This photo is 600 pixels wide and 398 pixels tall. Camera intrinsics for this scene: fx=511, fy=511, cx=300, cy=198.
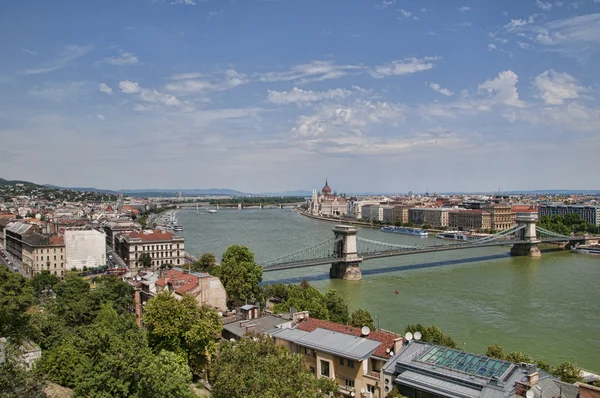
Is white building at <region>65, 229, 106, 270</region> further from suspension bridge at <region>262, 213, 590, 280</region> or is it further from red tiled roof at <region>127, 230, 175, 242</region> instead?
suspension bridge at <region>262, 213, 590, 280</region>

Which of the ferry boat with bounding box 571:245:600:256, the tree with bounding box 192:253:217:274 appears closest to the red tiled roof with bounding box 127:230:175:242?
the tree with bounding box 192:253:217:274

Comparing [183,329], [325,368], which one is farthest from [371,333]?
[183,329]

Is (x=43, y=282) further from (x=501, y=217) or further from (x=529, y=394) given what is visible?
(x=501, y=217)

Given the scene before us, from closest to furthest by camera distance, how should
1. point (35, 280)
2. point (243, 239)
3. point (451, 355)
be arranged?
point (451, 355), point (35, 280), point (243, 239)

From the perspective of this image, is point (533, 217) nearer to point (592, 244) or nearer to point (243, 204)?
point (592, 244)

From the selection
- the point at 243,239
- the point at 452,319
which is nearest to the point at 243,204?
the point at 243,239

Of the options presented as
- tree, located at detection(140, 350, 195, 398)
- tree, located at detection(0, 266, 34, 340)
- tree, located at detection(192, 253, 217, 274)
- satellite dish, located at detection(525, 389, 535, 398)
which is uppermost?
tree, located at detection(0, 266, 34, 340)

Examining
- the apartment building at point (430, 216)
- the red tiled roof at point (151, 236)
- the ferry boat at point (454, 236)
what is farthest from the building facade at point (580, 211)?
the red tiled roof at point (151, 236)
